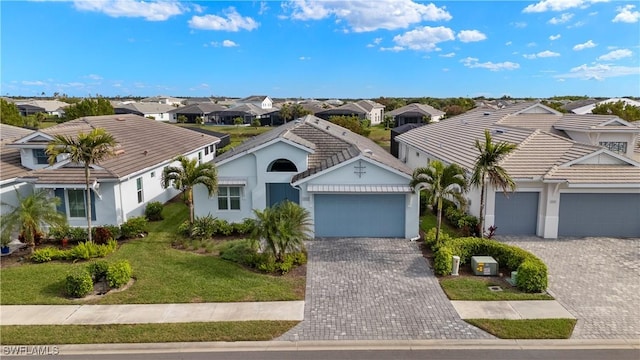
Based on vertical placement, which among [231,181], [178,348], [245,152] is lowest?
[178,348]

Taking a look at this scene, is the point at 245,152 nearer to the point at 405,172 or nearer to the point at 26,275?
the point at 405,172

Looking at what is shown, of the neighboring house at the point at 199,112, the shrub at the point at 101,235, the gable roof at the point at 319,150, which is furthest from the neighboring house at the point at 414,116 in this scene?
the shrub at the point at 101,235

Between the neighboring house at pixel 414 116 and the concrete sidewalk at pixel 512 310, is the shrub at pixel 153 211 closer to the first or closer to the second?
the concrete sidewalk at pixel 512 310

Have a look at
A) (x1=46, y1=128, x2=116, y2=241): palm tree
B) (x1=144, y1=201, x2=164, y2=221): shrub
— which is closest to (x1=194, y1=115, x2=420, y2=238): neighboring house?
(x1=144, y1=201, x2=164, y2=221): shrub

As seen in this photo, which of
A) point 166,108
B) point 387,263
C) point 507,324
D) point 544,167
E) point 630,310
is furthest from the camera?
point 166,108

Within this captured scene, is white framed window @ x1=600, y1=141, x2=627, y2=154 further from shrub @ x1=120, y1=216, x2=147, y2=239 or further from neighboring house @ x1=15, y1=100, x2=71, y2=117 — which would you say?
neighboring house @ x1=15, y1=100, x2=71, y2=117

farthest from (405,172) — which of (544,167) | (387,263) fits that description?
(544,167)
